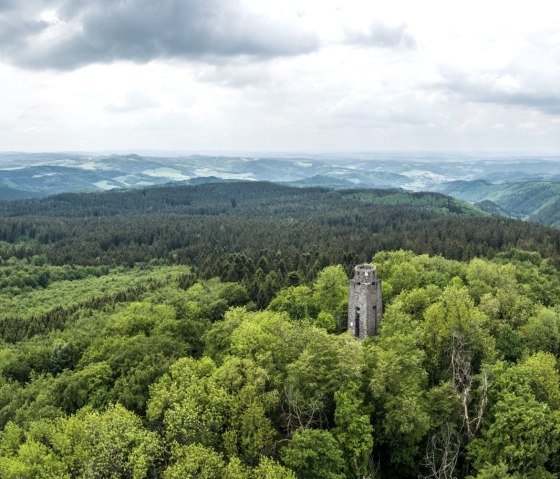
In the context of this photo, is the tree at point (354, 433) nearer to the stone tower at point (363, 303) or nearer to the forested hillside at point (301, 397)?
the forested hillside at point (301, 397)

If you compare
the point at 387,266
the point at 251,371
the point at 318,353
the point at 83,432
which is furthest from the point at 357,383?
the point at 387,266

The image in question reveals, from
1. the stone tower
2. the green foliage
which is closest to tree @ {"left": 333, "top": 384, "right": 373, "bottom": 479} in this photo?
the green foliage

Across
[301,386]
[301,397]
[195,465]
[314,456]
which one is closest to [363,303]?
[301,386]

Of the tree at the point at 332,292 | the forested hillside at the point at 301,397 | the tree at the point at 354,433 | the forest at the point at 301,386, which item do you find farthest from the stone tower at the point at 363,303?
the tree at the point at 354,433

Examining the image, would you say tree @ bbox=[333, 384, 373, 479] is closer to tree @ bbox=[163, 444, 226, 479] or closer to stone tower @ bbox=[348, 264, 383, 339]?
tree @ bbox=[163, 444, 226, 479]

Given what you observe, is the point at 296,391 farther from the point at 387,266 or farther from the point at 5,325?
the point at 5,325
